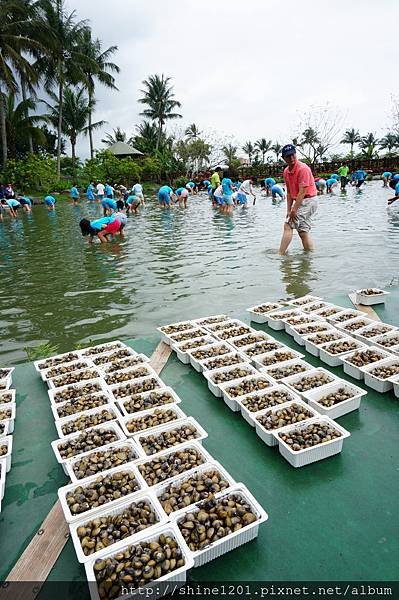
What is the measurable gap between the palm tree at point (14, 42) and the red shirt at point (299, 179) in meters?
24.1

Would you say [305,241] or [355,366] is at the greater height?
[305,241]

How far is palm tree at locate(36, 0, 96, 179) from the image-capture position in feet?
91.0

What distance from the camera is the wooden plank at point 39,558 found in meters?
1.60

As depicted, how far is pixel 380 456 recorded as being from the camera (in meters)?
2.17

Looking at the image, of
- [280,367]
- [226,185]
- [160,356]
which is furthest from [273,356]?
[226,185]

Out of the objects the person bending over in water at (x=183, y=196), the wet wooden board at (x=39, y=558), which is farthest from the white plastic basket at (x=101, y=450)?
the person bending over in water at (x=183, y=196)

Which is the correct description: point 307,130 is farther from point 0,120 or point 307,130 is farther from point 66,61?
point 0,120

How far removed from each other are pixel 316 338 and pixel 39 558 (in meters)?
2.57

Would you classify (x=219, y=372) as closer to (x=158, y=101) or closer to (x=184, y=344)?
(x=184, y=344)

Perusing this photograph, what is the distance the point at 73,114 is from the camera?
123 ft

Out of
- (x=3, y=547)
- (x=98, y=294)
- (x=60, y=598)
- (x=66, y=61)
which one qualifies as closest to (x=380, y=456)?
(x=60, y=598)

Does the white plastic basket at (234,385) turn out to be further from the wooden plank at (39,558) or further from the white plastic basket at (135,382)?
the wooden plank at (39,558)

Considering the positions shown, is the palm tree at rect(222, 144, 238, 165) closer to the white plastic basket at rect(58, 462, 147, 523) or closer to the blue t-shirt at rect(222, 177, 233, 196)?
the blue t-shirt at rect(222, 177, 233, 196)

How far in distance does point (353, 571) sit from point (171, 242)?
31.3ft
